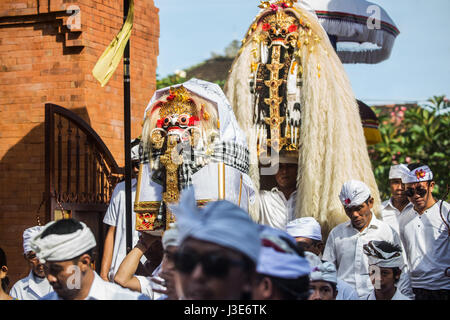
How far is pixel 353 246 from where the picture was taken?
5094mm

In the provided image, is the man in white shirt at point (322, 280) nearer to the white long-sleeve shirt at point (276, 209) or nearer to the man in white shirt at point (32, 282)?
the white long-sleeve shirt at point (276, 209)

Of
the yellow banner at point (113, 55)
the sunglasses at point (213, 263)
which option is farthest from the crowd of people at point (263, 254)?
the yellow banner at point (113, 55)

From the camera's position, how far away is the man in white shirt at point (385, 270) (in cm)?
449

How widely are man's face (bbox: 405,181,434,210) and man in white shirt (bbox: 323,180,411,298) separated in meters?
0.75

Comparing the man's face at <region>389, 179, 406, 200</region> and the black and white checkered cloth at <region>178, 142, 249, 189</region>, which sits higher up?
the black and white checkered cloth at <region>178, 142, 249, 189</region>

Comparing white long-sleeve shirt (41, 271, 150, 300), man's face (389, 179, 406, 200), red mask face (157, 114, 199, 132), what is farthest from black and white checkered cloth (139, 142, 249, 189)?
man's face (389, 179, 406, 200)

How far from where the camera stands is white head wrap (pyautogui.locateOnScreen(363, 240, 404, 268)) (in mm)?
4508

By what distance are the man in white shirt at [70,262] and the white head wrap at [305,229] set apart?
5.84 ft

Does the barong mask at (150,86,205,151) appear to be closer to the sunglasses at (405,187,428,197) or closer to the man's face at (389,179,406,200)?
the sunglasses at (405,187,428,197)

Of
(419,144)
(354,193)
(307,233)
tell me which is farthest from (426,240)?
(419,144)

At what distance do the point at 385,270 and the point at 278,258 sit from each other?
219cm

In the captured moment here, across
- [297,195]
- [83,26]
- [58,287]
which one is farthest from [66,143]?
[58,287]

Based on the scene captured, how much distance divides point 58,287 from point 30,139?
15.1 feet

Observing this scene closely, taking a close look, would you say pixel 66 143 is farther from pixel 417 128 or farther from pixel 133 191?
pixel 417 128
